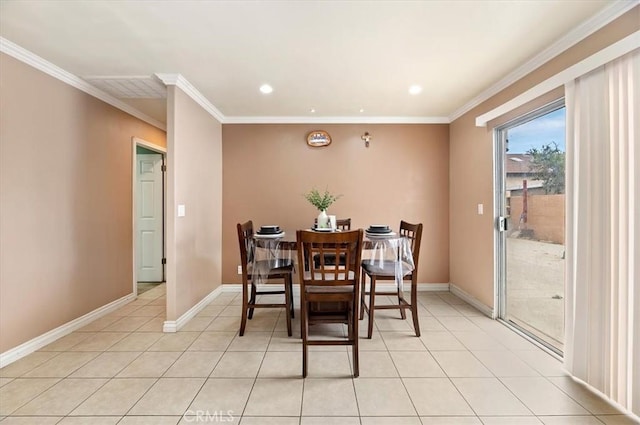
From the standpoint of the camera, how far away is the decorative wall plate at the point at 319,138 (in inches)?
151

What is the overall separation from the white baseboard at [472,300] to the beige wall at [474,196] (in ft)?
0.15

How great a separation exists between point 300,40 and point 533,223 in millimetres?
2528

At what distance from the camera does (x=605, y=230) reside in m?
1.70

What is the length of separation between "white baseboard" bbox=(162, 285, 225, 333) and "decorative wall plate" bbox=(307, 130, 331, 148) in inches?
95.3

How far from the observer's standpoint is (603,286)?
67.5 inches

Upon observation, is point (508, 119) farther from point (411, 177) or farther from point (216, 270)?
point (216, 270)

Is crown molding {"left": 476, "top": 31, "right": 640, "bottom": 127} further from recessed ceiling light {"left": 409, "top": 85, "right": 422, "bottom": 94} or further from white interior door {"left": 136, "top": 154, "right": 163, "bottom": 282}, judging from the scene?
white interior door {"left": 136, "top": 154, "right": 163, "bottom": 282}

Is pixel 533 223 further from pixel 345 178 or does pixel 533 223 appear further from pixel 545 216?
pixel 345 178

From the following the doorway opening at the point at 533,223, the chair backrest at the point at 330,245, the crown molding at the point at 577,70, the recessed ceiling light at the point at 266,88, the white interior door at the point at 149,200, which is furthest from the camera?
the white interior door at the point at 149,200

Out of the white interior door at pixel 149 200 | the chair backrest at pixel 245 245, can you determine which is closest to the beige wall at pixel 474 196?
the chair backrest at pixel 245 245

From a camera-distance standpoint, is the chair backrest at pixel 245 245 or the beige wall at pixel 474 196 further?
the beige wall at pixel 474 196

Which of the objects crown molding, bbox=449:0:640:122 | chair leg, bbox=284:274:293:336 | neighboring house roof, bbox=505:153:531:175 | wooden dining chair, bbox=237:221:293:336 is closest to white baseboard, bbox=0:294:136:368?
wooden dining chair, bbox=237:221:293:336

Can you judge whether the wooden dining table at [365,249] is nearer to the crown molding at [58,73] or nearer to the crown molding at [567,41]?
the crown molding at [567,41]

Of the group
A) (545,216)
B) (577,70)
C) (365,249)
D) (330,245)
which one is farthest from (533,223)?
(330,245)
